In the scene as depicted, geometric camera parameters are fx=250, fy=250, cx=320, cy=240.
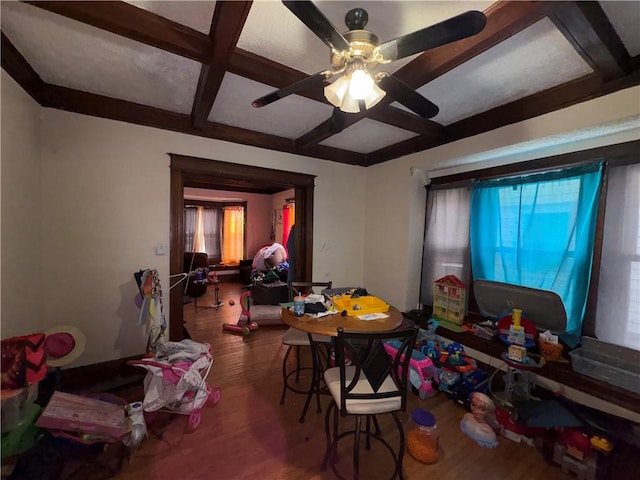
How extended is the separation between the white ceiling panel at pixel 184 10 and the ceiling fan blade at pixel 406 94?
0.96 metres

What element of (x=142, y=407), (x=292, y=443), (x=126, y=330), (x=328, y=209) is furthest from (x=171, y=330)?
(x=328, y=209)

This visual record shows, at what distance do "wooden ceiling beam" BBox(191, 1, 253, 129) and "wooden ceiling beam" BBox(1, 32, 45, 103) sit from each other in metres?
1.05

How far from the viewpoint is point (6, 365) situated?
126 centimetres

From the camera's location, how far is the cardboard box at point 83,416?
142cm

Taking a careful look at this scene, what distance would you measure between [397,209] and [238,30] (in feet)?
8.68

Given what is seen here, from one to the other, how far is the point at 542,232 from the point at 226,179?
3.44 meters

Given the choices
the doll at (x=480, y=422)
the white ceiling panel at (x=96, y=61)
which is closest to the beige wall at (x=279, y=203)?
the white ceiling panel at (x=96, y=61)

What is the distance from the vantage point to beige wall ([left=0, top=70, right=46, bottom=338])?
5.32ft

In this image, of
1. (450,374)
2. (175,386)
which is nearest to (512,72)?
(450,374)

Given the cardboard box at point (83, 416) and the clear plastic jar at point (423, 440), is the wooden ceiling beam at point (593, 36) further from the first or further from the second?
the cardboard box at point (83, 416)

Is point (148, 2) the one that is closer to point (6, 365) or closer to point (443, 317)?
point (6, 365)

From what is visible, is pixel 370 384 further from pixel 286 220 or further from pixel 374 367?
pixel 286 220

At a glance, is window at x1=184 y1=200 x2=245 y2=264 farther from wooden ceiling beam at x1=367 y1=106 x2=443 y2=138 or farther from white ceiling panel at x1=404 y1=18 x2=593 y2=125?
white ceiling panel at x1=404 y1=18 x2=593 y2=125

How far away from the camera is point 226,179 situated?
322cm
